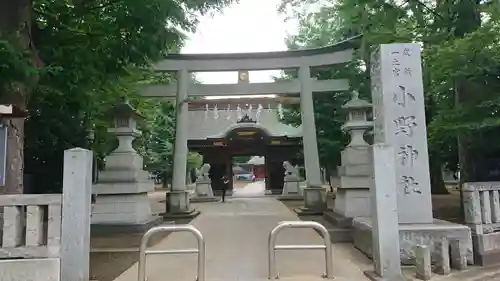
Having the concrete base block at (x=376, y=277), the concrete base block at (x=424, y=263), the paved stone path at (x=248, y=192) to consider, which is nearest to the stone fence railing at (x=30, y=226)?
the concrete base block at (x=376, y=277)

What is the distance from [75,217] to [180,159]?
10.1 meters

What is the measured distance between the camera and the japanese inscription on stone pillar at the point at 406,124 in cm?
680

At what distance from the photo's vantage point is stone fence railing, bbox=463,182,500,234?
6.21 m

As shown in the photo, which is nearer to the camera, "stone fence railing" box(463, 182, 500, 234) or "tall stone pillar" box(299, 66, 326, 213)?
"stone fence railing" box(463, 182, 500, 234)

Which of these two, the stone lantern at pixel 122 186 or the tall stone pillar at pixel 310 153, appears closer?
the stone lantern at pixel 122 186

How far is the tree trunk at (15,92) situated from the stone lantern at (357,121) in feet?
25.6

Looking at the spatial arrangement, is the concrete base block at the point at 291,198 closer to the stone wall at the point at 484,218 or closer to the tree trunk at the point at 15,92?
the stone wall at the point at 484,218

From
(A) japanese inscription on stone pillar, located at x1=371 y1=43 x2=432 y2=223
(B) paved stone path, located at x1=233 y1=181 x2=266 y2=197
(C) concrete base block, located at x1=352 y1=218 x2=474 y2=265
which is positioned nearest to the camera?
(C) concrete base block, located at x1=352 y1=218 x2=474 y2=265

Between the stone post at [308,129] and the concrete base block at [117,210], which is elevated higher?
the stone post at [308,129]

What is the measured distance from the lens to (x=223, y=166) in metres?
29.1

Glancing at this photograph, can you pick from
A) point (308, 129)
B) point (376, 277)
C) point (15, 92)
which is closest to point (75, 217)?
point (15, 92)

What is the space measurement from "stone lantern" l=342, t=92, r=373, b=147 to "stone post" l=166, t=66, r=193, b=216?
20.9 ft

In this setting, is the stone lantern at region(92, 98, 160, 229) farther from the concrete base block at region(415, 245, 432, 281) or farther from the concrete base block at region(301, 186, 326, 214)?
the concrete base block at region(415, 245, 432, 281)

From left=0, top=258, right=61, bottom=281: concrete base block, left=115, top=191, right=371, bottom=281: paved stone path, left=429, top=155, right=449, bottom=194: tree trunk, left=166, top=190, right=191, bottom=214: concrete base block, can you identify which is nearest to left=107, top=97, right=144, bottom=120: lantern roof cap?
left=115, top=191, right=371, bottom=281: paved stone path
